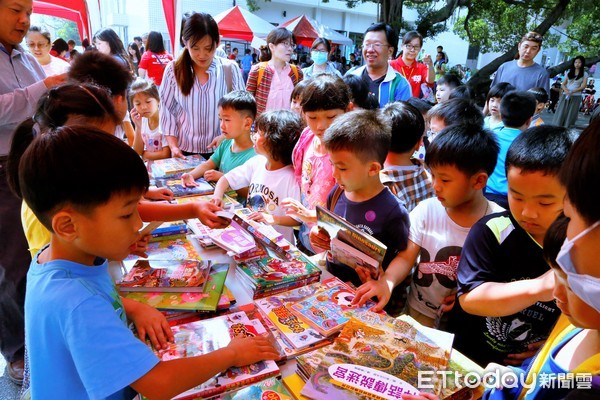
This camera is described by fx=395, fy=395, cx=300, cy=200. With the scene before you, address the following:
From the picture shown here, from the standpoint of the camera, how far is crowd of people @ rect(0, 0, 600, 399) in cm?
88

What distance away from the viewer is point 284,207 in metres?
1.89

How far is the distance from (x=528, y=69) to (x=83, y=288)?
564cm

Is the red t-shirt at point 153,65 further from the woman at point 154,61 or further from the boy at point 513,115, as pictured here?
the boy at point 513,115

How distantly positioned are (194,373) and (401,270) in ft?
2.93

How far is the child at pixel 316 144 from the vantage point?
2.02 m

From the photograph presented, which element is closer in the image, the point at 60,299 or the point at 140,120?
the point at 60,299

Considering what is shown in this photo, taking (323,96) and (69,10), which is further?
(69,10)

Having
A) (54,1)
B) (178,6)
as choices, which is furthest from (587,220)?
(54,1)

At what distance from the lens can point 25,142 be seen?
1402 mm

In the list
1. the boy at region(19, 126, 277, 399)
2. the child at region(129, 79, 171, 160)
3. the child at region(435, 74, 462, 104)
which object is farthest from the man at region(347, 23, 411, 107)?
the boy at region(19, 126, 277, 399)

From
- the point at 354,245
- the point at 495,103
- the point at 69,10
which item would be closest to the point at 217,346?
the point at 354,245

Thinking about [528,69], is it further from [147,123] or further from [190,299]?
[190,299]

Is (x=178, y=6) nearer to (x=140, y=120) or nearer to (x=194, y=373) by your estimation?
(x=140, y=120)

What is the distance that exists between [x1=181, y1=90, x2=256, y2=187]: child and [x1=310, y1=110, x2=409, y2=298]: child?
111 centimetres
